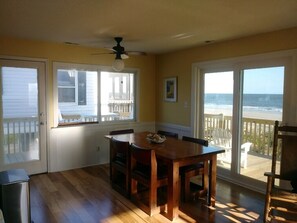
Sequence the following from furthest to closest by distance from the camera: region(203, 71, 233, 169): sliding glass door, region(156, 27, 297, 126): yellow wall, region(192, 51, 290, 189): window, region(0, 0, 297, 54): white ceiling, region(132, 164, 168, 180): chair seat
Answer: region(203, 71, 233, 169): sliding glass door < region(192, 51, 290, 189): window < region(156, 27, 297, 126): yellow wall < region(132, 164, 168, 180): chair seat < region(0, 0, 297, 54): white ceiling

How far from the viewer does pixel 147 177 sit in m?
2.98

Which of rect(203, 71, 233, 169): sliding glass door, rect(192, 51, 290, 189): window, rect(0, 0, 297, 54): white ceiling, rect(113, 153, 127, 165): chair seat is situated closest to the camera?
rect(0, 0, 297, 54): white ceiling

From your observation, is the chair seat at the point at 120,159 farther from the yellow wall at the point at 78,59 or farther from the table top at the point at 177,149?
the yellow wall at the point at 78,59

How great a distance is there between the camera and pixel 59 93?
4.47 metres

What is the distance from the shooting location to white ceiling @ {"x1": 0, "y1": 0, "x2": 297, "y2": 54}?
2.37 m

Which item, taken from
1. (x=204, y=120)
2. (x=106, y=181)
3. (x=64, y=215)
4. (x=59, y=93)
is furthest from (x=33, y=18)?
(x=204, y=120)

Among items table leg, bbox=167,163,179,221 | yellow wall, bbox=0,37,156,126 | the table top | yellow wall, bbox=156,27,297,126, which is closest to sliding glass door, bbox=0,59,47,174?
yellow wall, bbox=0,37,156,126

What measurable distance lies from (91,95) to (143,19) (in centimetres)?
237

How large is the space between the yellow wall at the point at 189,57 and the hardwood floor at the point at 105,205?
5.62ft

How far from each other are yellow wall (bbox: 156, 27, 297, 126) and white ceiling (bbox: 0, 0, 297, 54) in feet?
0.52

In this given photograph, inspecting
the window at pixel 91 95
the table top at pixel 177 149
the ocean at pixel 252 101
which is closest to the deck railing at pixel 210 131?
the ocean at pixel 252 101

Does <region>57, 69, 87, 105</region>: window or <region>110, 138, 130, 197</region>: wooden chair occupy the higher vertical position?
<region>57, 69, 87, 105</region>: window

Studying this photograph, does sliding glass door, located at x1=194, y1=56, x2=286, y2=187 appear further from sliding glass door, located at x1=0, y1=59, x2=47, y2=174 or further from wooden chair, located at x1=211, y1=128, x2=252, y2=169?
sliding glass door, located at x1=0, y1=59, x2=47, y2=174

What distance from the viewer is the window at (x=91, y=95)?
4519 millimetres
